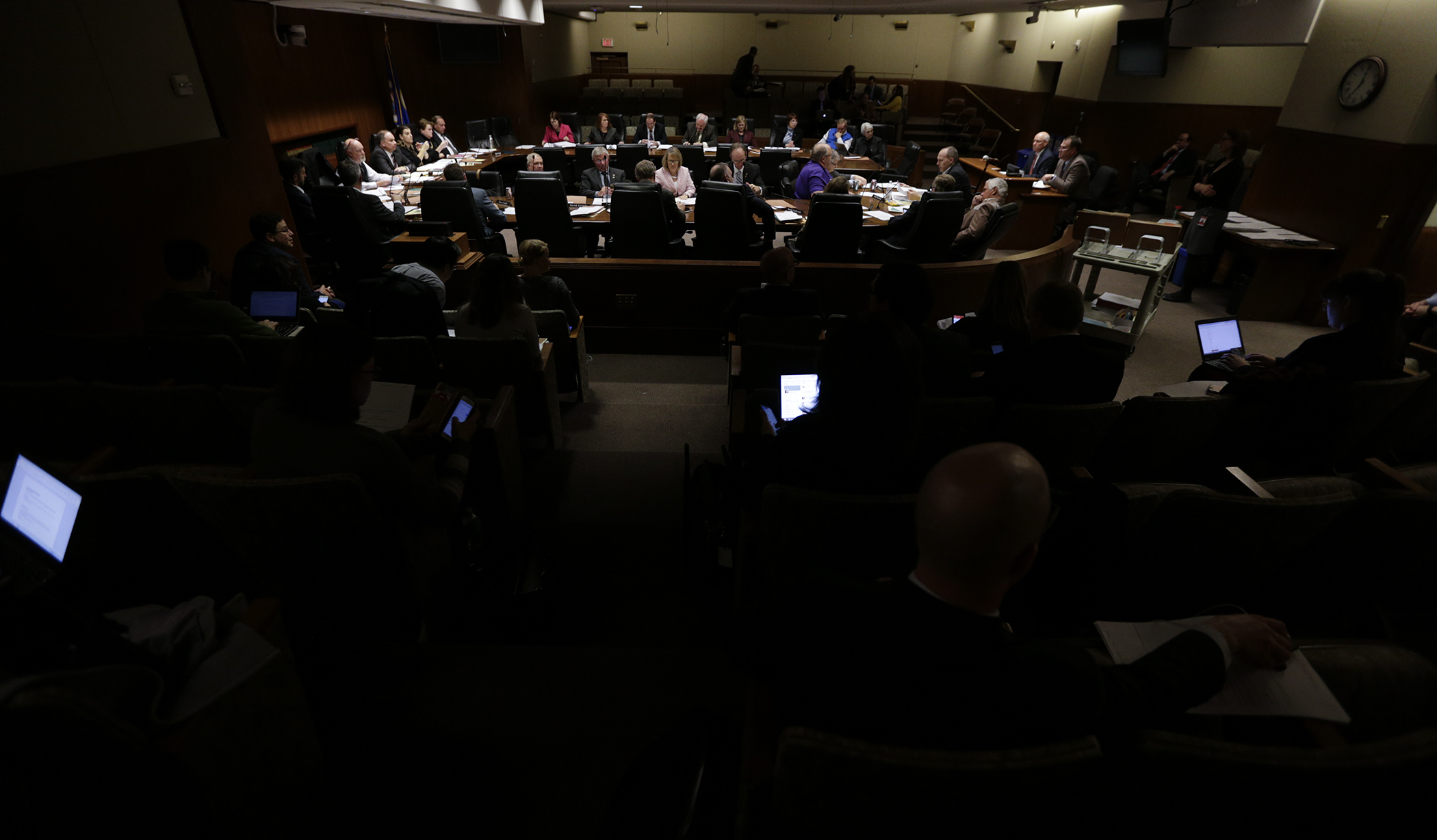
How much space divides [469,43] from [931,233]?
380 inches

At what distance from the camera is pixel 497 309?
313cm

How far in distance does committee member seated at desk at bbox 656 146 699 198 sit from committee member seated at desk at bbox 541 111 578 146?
14.4 ft

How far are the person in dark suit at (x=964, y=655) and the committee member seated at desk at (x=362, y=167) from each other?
7.51m

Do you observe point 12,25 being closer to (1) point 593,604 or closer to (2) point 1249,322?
(1) point 593,604

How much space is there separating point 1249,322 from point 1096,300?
72.8 inches

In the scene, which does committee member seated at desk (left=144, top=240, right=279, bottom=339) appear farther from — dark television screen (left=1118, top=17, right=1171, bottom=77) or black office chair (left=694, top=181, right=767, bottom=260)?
dark television screen (left=1118, top=17, right=1171, bottom=77)

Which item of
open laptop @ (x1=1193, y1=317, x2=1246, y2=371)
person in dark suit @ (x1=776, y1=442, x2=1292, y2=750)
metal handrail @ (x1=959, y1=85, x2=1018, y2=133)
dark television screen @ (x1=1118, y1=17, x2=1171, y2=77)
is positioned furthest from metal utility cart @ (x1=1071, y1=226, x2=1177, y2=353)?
metal handrail @ (x1=959, y1=85, x2=1018, y2=133)

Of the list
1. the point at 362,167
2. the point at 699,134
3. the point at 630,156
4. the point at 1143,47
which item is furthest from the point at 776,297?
the point at 1143,47

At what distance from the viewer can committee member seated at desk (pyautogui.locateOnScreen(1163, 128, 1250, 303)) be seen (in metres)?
6.04

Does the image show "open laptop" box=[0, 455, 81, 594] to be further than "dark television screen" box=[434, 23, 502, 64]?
No

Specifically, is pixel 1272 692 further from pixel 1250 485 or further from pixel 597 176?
pixel 597 176

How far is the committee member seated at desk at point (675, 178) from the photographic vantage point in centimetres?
704

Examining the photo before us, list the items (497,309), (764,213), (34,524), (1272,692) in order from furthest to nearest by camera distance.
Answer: (764,213) → (497,309) → (34,524) → (1272,692)

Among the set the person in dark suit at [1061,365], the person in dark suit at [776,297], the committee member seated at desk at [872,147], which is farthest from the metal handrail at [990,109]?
the person in dark suit at [1061,365]
